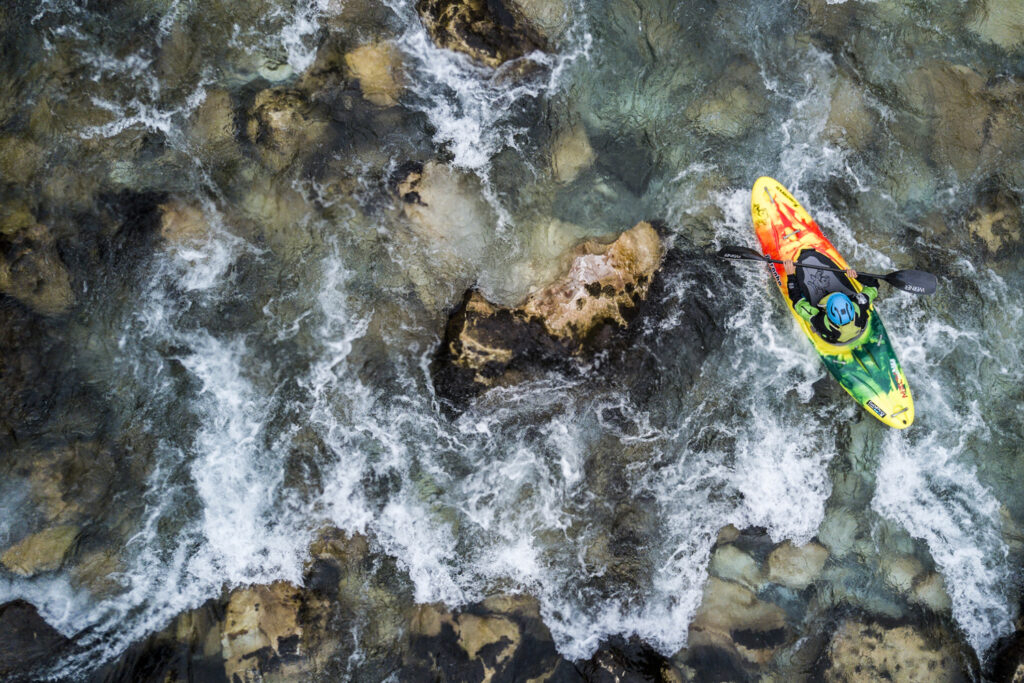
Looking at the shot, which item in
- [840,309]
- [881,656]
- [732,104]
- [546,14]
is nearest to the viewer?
[840,309]

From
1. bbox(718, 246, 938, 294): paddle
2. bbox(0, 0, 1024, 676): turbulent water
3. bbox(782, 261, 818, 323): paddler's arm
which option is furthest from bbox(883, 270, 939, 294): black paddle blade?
bbox(782, 261, 818, 323): paddler's arm

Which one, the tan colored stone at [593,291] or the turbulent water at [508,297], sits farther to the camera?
the tan colored stone at [593,291]

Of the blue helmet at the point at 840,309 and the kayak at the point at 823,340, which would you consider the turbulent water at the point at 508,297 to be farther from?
the blue helmet at the point at 840,309

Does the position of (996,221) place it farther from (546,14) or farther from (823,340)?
(546,14)

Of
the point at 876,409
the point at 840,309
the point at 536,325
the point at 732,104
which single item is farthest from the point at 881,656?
the point at 732,104

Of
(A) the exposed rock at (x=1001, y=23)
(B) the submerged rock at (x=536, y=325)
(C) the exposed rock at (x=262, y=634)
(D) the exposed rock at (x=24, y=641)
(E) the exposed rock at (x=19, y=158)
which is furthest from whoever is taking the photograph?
(A) the exposed rock at (x=1001, y=23)

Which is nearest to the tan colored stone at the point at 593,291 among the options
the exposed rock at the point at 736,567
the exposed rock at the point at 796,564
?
the exposed rock at the point at 736,567
